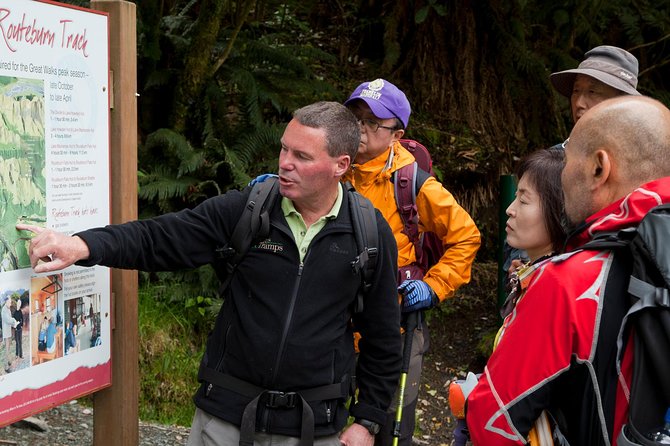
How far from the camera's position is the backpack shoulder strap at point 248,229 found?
326cm

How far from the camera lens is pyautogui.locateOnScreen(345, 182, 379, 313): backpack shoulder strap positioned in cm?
332

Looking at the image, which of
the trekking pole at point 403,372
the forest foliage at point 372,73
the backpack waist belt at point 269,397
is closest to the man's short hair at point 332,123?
the backpack waist belt at point 269,397

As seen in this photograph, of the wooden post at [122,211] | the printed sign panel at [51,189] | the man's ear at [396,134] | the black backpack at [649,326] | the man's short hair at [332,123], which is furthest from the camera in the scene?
the man's ear at [396,134]

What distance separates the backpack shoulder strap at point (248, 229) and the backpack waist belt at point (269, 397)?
392mm

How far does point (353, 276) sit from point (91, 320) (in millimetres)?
1222

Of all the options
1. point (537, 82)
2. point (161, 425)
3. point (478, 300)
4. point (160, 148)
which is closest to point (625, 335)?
point (161, 425)

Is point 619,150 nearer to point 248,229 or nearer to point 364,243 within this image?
point 364,243

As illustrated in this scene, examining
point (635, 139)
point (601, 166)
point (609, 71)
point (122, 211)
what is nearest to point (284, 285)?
point (122, 211)

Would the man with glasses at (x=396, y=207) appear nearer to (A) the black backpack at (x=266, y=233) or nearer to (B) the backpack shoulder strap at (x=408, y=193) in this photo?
(B) the backpack shoulder strap at (x=408, y=193)

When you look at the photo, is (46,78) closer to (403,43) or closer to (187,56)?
(187,56)

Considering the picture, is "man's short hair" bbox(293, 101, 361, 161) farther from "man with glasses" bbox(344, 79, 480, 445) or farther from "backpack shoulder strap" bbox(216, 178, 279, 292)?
"man with glasses" bbox(344, 79, 480, 445)

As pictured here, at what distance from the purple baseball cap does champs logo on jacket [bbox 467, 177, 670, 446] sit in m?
2.12

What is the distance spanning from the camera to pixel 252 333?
10.4ft

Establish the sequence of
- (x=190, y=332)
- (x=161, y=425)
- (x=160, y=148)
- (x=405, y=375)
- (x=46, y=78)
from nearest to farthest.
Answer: (x=46, y=78) < (x=405, y=375) < (x=161, y=425) < (x=190, y=332) < (x=160, y=148)
